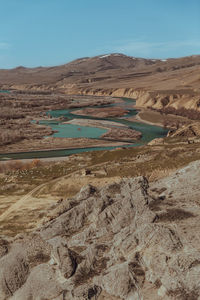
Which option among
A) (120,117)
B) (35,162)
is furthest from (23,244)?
(120,117)

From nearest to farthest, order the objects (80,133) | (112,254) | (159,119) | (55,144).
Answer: (112,254), (55,144), (80,133), (159,119)

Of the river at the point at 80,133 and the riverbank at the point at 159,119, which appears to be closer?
the river at the point at 80,133

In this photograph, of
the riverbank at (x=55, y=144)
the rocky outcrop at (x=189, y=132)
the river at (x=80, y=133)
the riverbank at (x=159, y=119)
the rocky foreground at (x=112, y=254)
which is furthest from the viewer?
the riverbank at (x=159, y=119)

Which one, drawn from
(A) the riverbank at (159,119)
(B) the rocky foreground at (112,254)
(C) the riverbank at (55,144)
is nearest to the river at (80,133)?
(C) the riverbank at (55,144)

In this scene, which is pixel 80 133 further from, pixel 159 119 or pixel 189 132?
pixel 159 119

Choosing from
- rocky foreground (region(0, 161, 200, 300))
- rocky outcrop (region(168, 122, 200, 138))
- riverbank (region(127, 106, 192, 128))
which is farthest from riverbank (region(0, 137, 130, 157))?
rocky foreground (region(0, 161, 200, 300))

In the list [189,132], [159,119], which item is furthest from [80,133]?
[159,119]

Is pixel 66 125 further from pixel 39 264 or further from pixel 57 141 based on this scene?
pixel 39 264

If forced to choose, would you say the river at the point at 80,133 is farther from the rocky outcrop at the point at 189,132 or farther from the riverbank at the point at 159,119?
the rocky outcrop at the point at 189,132
